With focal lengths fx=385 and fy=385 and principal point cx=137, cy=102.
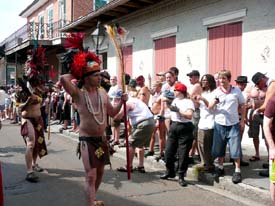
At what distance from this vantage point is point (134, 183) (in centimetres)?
636

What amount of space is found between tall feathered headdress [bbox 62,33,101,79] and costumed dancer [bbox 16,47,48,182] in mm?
2011

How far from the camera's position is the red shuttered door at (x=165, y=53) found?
12195 millimetres

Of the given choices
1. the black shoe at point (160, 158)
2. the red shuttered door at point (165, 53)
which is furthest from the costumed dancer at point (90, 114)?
the red shuttered door at point (165, 53)

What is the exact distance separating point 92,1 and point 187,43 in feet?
46.0

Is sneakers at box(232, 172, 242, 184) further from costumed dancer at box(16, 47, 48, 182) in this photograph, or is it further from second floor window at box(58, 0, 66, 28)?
second floor window at box(58, 0, 66, 28)

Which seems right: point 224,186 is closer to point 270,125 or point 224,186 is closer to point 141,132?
point 141,132

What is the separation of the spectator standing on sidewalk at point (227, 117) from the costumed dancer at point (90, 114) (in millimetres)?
2154

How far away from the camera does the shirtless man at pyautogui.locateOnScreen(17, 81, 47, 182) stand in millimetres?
6512

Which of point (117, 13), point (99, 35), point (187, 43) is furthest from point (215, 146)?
point (117, 13)

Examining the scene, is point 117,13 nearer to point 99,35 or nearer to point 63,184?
point 99,35

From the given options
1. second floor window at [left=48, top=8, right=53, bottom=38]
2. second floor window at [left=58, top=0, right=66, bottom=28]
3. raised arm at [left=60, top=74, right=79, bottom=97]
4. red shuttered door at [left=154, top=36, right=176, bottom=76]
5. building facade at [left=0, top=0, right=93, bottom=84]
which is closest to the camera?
raised arm at [left=60, top=74, right=79, bottom=97]

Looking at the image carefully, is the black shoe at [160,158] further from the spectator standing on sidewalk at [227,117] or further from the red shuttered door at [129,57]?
the red shuttered door at [129,57]


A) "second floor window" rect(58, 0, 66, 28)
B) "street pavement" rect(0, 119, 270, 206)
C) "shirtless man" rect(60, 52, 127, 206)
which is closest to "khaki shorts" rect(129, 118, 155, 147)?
"street pavement" rect(0, 119, 270, 206)

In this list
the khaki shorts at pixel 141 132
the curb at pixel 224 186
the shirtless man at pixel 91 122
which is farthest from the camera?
the khaki shorts at pixel 141 132
